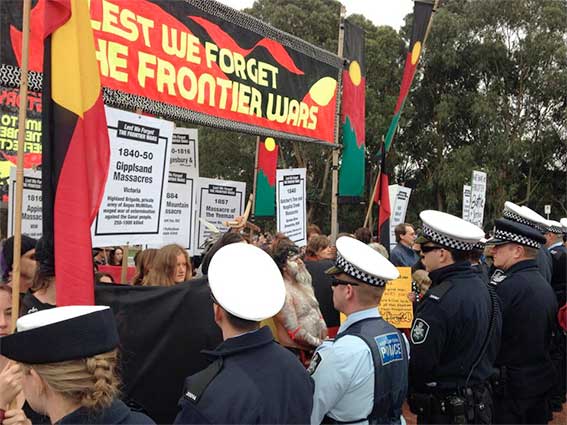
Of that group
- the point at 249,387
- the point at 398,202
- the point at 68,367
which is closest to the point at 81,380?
the point at 68,367

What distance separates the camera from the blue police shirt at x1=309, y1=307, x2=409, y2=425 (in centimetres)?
289

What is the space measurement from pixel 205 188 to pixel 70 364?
5.19m

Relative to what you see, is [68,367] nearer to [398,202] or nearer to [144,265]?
[144,265]

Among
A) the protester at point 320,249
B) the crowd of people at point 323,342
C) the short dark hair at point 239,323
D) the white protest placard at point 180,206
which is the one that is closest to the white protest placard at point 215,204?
the white protest placard at point 180,206

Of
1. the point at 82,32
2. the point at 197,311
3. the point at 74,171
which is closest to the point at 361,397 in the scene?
the point at 197,311

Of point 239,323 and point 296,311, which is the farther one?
point 296,311

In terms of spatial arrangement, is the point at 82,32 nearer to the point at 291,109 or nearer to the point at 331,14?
the point at 291,109

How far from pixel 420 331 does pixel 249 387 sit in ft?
5.86

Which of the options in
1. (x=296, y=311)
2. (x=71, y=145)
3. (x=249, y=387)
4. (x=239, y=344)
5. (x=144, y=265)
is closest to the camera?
(x=249, y=387)

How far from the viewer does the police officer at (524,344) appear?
4.75 meters

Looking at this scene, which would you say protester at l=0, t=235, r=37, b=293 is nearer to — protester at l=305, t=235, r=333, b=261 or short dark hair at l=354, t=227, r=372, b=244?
protester at l=305, t=235, r=333, b=261

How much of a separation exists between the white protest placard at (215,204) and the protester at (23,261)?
9.15ft

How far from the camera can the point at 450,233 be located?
4043mm

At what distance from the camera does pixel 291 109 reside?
7328 millimetres
